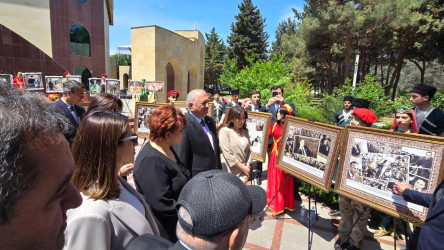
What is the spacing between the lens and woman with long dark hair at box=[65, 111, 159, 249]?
1.15 meters

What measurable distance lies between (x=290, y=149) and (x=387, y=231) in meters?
1.95

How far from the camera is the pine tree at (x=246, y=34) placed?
124ft

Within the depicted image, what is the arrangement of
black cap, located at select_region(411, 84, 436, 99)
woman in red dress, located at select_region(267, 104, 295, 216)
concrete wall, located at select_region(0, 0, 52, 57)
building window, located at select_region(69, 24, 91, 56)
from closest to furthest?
black cap, located at select_region(411, 84, 436, 99) → woman in red dress, located at select_region(267, 104, 295, 216) → concrete wall, located at select_region(0, 0, 52, 57) → building window, located at select_region(69, 24, 91, 56)

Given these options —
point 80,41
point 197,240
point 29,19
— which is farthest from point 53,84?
point 197,240

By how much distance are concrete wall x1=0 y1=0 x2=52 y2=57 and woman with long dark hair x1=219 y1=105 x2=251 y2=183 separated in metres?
23.2

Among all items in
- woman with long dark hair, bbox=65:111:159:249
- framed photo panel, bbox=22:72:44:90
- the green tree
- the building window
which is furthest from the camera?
the green tree

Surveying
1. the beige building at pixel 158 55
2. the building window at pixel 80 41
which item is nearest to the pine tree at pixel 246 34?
the beige building at pixel 158 55

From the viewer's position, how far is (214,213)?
3.05ft

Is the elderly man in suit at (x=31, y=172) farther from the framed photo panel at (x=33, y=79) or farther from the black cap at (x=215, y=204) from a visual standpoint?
the framed photo panel at (x=33, y=79)

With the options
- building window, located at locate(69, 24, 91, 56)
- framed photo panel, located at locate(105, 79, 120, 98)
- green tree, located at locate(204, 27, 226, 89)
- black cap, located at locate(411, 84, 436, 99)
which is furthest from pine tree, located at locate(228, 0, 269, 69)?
black cap, located at locate(411, 84, 436, 99)

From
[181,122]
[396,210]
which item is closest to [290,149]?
[396,210]

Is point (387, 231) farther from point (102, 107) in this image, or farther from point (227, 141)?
point (102, 107)

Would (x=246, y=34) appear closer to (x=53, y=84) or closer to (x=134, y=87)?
(x=134, y=87)

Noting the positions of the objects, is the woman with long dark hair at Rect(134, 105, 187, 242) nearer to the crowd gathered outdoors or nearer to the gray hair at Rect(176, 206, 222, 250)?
the crowd gathered outdoors
